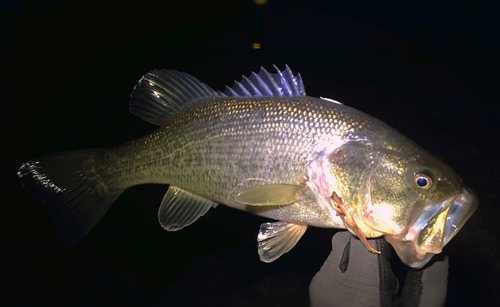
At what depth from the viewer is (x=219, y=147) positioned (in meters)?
0.83

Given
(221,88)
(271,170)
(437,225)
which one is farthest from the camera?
(221,88)

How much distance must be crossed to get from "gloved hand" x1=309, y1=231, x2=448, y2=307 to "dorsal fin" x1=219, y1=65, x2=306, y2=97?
617 millimetres

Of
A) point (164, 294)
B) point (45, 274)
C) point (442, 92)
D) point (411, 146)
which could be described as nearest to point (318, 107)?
point (411, 146)

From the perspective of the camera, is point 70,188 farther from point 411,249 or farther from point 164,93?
point 411,249

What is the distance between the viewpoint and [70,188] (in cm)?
94

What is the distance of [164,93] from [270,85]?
43cm

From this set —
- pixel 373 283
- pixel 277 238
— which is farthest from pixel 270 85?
pixel 373 283

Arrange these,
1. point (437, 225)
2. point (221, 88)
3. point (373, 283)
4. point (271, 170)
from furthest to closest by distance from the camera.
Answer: point (221, 88)
point (373, 283)
point (271, 170)
point (437, 225)

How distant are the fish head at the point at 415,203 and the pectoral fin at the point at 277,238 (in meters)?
0.24

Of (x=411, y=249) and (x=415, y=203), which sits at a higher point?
(x=415, y=203)

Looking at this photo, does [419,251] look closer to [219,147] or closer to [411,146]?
[411,146]

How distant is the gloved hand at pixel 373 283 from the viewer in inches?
34.4

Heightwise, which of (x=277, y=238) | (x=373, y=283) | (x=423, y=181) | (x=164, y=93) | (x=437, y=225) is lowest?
(x=373, y=283)

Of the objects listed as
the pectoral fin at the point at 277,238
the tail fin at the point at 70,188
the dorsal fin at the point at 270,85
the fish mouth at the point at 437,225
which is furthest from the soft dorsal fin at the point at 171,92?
the fish mouth at the point at 437,225
